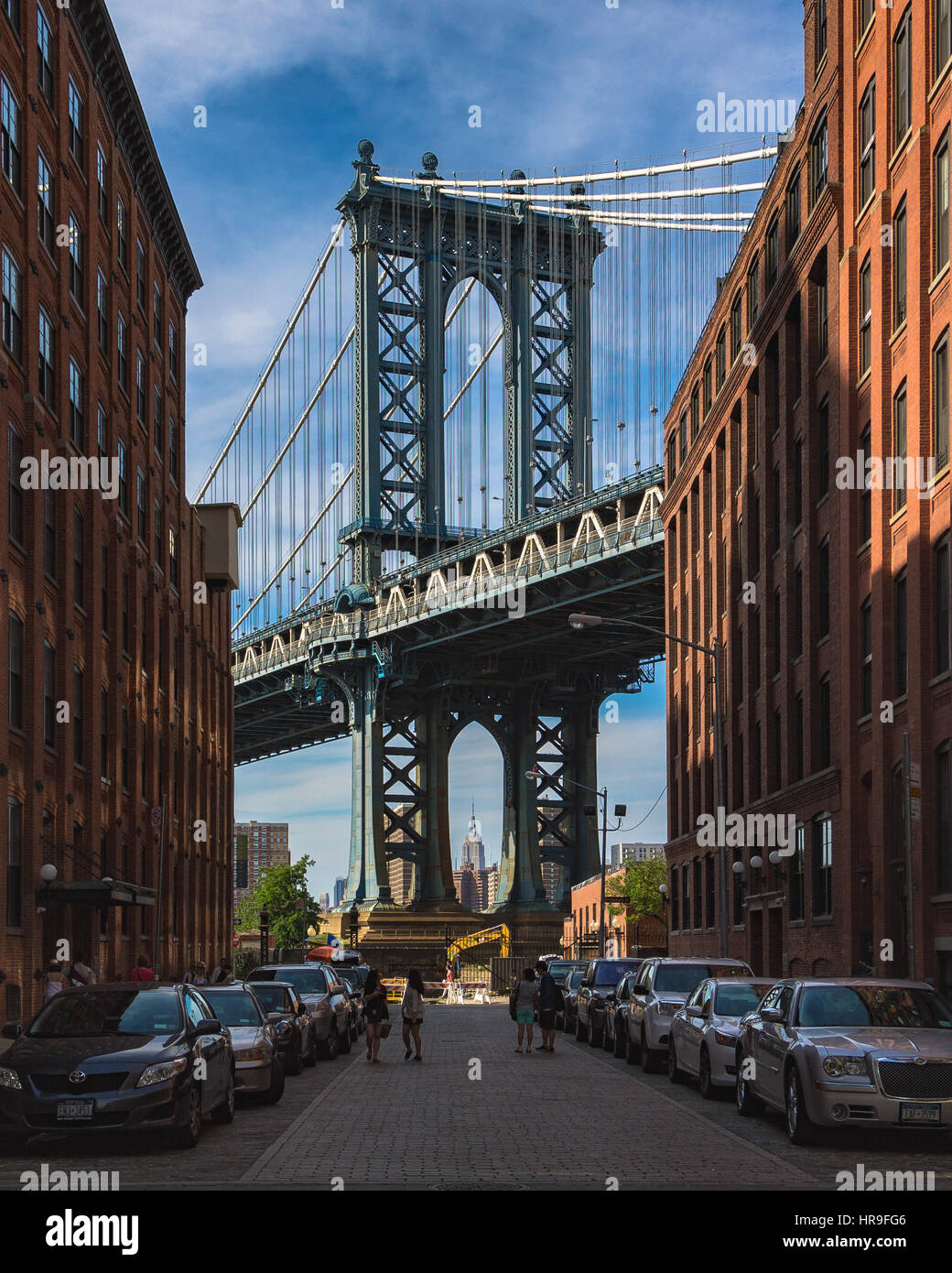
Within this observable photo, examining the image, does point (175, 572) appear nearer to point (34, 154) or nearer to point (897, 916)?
point (34, 154)

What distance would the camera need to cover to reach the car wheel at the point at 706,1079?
848 inches

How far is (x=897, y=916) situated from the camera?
105 feet

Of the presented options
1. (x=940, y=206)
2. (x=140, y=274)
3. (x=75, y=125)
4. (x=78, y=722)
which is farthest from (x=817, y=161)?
(x=78, y=722)

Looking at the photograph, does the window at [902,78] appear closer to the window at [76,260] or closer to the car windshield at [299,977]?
the window at [76,260]

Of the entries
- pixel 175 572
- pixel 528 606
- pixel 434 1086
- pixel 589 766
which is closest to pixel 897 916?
pixel 434 1086

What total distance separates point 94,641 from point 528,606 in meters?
40.3

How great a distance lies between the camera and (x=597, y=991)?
34.8 meters

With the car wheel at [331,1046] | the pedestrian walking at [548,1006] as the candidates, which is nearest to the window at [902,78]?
the pedestrian walking at [548,1006]

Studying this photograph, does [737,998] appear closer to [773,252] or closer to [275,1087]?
[275,1087]

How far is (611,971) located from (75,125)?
2125 centimetres

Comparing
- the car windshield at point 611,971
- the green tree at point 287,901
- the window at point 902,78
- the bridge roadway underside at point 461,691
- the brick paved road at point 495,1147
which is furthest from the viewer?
the green tree at point 287,901

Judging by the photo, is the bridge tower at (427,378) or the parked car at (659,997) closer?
the parked car at (659,997)

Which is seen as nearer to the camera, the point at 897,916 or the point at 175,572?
the point at 897,916

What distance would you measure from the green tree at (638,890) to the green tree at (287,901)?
48703 millimetres
